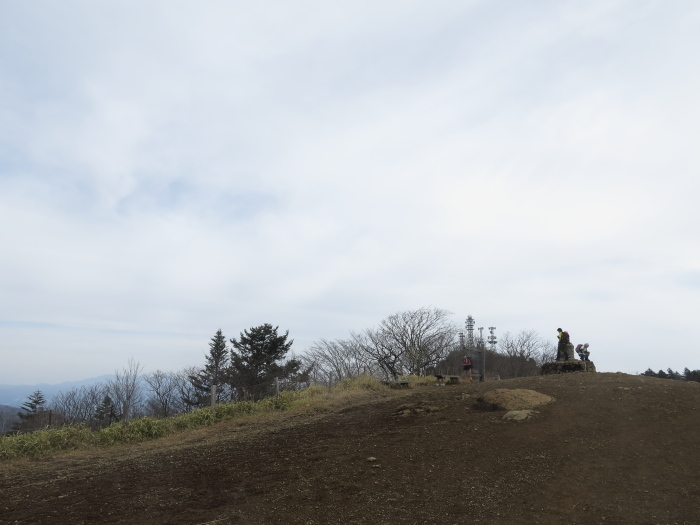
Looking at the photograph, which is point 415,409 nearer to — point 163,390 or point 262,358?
point 262,358

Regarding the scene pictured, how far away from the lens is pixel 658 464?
625 centimetres

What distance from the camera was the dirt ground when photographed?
5398mm

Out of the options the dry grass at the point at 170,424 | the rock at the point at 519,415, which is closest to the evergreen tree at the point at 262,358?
the dry grass at the point at 170,424

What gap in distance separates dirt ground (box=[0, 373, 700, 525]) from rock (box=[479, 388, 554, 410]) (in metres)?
0.21

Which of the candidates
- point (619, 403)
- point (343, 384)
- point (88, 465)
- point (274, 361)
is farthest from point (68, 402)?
point (619, 403)

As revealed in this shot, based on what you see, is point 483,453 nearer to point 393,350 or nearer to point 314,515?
point 314,515

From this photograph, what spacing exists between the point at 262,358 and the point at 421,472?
103ft

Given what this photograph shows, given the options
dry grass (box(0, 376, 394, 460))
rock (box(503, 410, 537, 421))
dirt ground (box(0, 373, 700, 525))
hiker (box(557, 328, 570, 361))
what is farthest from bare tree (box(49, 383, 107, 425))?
rock (box(503, 410, 537, 421))

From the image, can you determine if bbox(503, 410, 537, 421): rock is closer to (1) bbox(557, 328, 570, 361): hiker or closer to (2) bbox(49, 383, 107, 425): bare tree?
(1) bbox(557, 328, 570, 361): hiker

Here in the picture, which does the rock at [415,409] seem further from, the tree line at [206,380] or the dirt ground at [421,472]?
the tree line at [206,380]

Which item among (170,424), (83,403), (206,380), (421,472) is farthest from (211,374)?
(421,472)

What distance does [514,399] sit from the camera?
32.3ft

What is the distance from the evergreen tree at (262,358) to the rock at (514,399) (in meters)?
26.0

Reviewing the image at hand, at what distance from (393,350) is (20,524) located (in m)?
28.0
